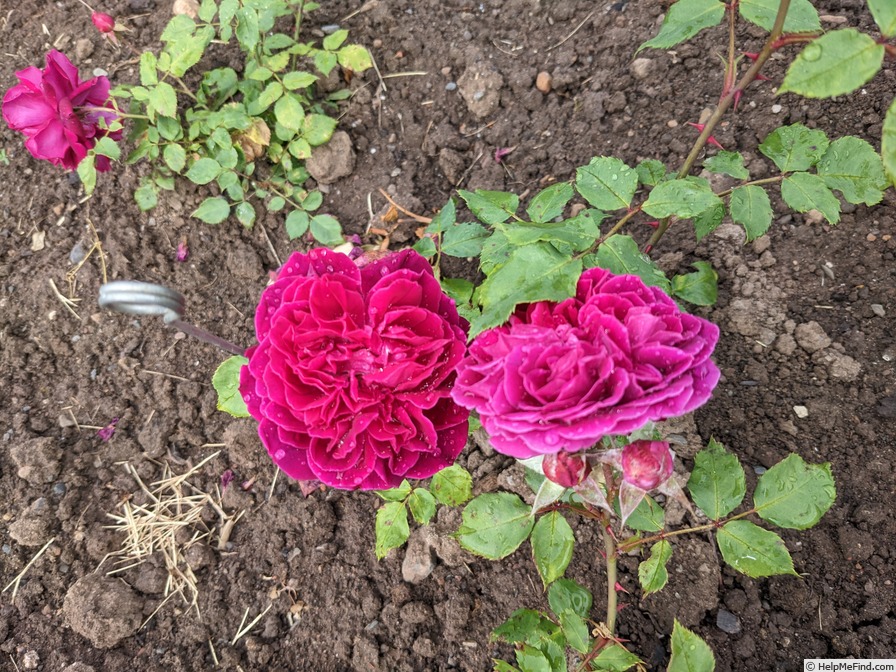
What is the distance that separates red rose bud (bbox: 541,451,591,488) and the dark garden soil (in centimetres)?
92

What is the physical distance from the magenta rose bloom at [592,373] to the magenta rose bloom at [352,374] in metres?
0.20

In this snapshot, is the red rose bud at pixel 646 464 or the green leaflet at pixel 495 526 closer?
the red rose bud at pixel 646 464

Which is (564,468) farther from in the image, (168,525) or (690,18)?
(168,525)

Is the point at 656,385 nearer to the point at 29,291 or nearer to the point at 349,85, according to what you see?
the point at 349,85

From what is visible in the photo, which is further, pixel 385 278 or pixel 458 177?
pixel 458 177

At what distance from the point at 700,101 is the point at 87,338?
2479mm

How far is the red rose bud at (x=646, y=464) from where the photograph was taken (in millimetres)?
1084

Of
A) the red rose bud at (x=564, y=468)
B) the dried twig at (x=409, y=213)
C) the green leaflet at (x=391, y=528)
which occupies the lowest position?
the green leaflet at (x=391, y=528)

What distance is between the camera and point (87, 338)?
2.41 m

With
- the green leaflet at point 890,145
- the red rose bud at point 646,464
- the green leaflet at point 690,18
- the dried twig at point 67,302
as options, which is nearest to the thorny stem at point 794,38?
the green leaflet at point 690,18

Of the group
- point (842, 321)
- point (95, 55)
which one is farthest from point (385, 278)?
point (95, 55)

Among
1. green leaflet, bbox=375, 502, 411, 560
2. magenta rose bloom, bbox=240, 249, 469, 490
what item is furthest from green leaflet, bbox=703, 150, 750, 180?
green leaflet, bbox=375, 502, 411, 560

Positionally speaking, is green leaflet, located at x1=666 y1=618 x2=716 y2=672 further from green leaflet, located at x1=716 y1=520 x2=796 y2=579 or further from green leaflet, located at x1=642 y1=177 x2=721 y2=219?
green leaflet, located at x1=642 y1=177 x2=721 y2=219

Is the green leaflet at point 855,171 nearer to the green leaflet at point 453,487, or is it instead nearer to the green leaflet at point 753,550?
the green leaflet at point 753,550
